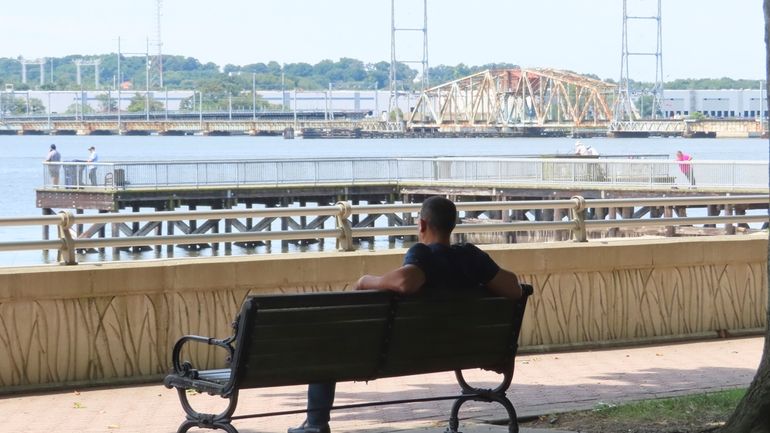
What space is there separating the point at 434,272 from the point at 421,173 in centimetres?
4854

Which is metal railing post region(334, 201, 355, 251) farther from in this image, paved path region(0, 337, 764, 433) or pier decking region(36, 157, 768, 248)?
pier decking region(36, 157, 768, 248)

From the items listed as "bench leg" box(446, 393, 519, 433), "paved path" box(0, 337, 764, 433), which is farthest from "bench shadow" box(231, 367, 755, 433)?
"bench leg" box(446, 393, 519, 433)

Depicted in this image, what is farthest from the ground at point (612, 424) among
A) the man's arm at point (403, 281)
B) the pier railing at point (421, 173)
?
the pier railing at point (421, 173)

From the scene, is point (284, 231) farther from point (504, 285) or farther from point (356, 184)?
point (356, 184)

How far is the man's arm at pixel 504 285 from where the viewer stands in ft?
24.7

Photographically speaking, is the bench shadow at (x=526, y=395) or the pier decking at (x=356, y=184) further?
the pier decking at (x=356, y=184)

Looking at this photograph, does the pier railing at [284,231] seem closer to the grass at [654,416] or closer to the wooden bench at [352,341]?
the grass at [654,416]

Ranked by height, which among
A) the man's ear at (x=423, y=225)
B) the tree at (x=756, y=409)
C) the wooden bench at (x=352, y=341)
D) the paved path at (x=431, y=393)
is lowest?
the paved path at (x=431, y=393)

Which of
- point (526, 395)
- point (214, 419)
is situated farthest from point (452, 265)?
point (526, 395)

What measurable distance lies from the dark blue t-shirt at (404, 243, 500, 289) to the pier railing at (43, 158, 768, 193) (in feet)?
122

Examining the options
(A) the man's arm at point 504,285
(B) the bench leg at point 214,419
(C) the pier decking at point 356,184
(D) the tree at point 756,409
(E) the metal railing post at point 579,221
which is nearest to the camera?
(B) the bench leg at point 214,419

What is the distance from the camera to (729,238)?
1336 cm

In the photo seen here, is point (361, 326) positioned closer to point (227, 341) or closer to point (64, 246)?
point (227, 341)

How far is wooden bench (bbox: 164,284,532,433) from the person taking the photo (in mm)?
6898
